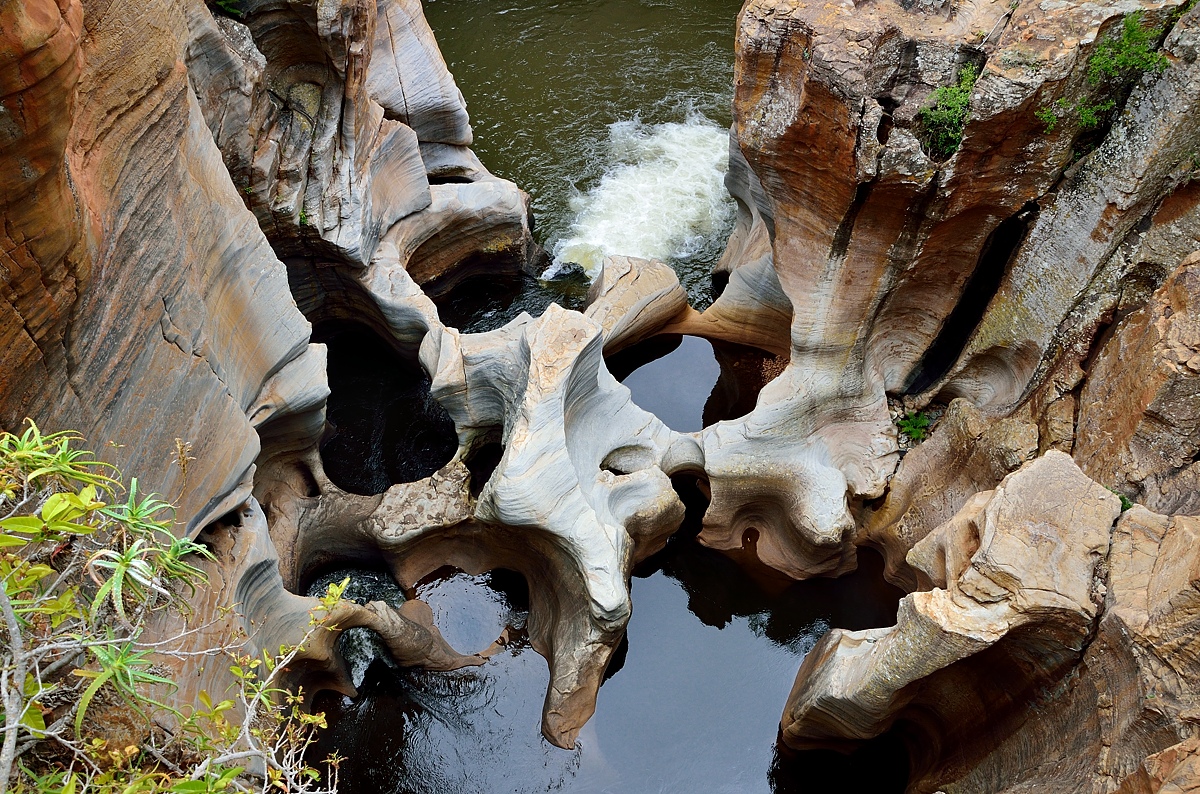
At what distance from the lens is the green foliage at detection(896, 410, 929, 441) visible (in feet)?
28.0

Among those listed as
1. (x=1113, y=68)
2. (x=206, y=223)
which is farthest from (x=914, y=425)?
(x=206, y=223)

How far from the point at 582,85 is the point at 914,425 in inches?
362

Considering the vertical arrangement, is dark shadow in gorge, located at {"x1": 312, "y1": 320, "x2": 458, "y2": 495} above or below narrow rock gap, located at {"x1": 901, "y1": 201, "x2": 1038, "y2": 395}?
below

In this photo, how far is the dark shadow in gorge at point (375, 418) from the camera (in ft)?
30.7

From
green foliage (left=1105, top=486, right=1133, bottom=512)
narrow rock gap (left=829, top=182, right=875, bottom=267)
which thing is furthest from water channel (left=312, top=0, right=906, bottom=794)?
green foliage (left=1105, top=486, right=1133, bottom=512)

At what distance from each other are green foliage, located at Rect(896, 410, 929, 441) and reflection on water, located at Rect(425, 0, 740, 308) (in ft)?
12.2

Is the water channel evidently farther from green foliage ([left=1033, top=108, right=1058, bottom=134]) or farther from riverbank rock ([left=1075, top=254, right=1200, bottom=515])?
green foliage ([left=1033, top=108, right=1058, bottom=134])

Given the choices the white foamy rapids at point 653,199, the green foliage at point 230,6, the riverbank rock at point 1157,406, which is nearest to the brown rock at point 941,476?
the riverbank rock at point 1157,406

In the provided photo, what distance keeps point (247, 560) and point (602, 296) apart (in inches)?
205

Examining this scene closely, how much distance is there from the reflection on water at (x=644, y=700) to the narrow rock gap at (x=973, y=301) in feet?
6.83

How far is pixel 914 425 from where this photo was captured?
8.59 m

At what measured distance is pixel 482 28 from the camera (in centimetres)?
1577

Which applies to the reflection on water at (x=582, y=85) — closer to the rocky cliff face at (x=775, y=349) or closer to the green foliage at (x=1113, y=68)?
the rocky cliff face at (x=775, y=349)

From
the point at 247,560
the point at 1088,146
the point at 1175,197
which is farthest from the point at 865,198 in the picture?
the point at 247,560
